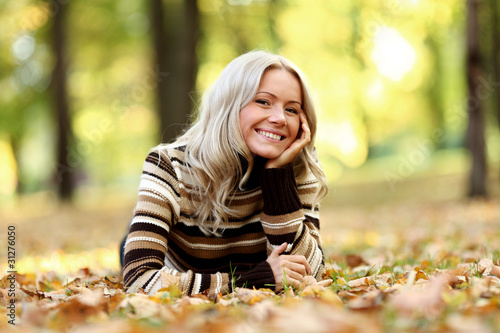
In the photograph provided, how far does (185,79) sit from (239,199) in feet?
28.6

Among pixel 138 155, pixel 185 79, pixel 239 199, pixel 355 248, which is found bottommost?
pixel 138 155

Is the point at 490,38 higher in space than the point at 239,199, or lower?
higher

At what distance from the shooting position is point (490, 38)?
52.4 ft

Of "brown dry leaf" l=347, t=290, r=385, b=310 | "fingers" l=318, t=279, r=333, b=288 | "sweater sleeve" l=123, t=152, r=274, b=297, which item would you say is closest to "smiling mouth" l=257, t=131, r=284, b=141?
"sweater sleeve" l=123, t=152, r=274, b=297

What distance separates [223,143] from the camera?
2846mm

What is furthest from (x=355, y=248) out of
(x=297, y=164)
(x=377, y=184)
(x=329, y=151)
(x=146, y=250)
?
(x=329, y=151)

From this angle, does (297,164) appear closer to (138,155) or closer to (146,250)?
(146,250)

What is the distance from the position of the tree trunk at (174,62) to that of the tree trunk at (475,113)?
521cm

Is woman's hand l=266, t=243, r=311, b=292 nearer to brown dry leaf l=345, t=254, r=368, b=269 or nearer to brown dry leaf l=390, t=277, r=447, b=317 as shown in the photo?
brown dry leaf l=390, t=277, r=447, b=317

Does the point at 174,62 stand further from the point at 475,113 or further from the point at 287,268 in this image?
the point at 287,268

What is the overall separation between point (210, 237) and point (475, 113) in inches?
318

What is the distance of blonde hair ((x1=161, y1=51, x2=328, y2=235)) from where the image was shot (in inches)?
112

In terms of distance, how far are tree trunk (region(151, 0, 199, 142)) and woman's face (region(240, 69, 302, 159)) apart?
7716 mm

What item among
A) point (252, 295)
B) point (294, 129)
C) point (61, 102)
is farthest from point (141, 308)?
point (61, 102)
